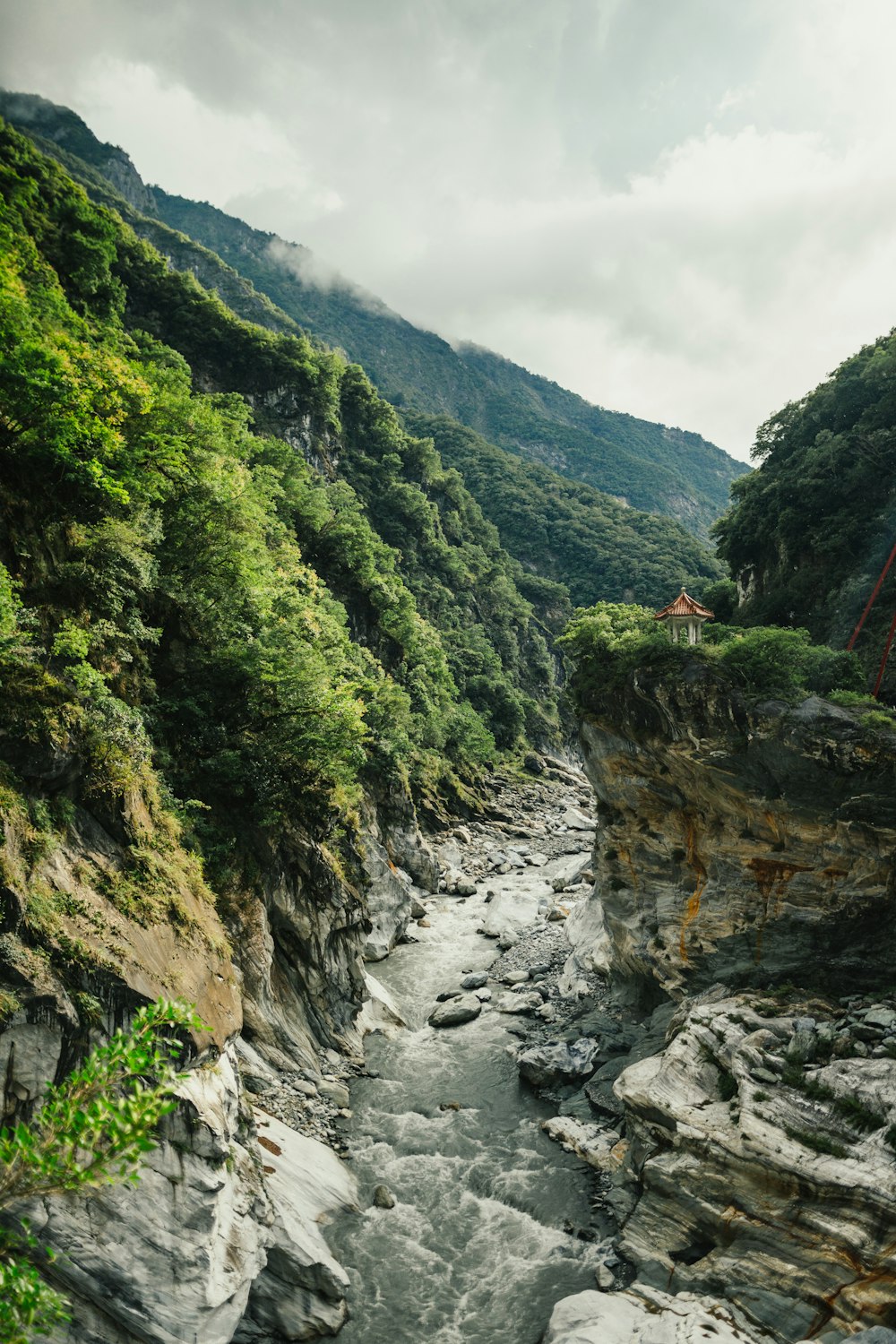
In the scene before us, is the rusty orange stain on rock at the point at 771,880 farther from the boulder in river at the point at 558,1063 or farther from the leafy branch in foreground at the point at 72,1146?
the leafy branch in foreground at the point at 72,1146

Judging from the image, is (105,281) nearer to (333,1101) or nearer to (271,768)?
(271,768)

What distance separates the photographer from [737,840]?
19.9m

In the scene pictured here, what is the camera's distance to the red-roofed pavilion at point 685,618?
22.1 m

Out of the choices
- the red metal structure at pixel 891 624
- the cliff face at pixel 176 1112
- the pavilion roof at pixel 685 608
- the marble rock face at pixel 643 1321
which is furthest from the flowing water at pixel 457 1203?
the red metal structure at pixel 891 624

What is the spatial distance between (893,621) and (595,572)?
279ft

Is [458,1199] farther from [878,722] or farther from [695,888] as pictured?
[878,722]

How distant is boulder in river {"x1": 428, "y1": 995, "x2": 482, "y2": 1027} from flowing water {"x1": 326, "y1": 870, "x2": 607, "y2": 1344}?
393 mm

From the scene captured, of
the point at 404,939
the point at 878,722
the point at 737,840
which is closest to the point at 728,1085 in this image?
the point at 737,840

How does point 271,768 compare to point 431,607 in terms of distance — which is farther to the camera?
point 431,607

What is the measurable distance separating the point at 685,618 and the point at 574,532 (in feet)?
297

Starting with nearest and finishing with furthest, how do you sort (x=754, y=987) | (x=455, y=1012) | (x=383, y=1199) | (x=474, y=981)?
(x=383, y=1199) < (x=754, y=987) < (x=455, y=1012) < (x=474, y=981)

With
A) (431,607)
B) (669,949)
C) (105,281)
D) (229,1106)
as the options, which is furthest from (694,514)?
(229,1106)

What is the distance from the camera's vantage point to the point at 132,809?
45.1ft

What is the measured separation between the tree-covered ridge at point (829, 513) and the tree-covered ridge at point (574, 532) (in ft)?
192
